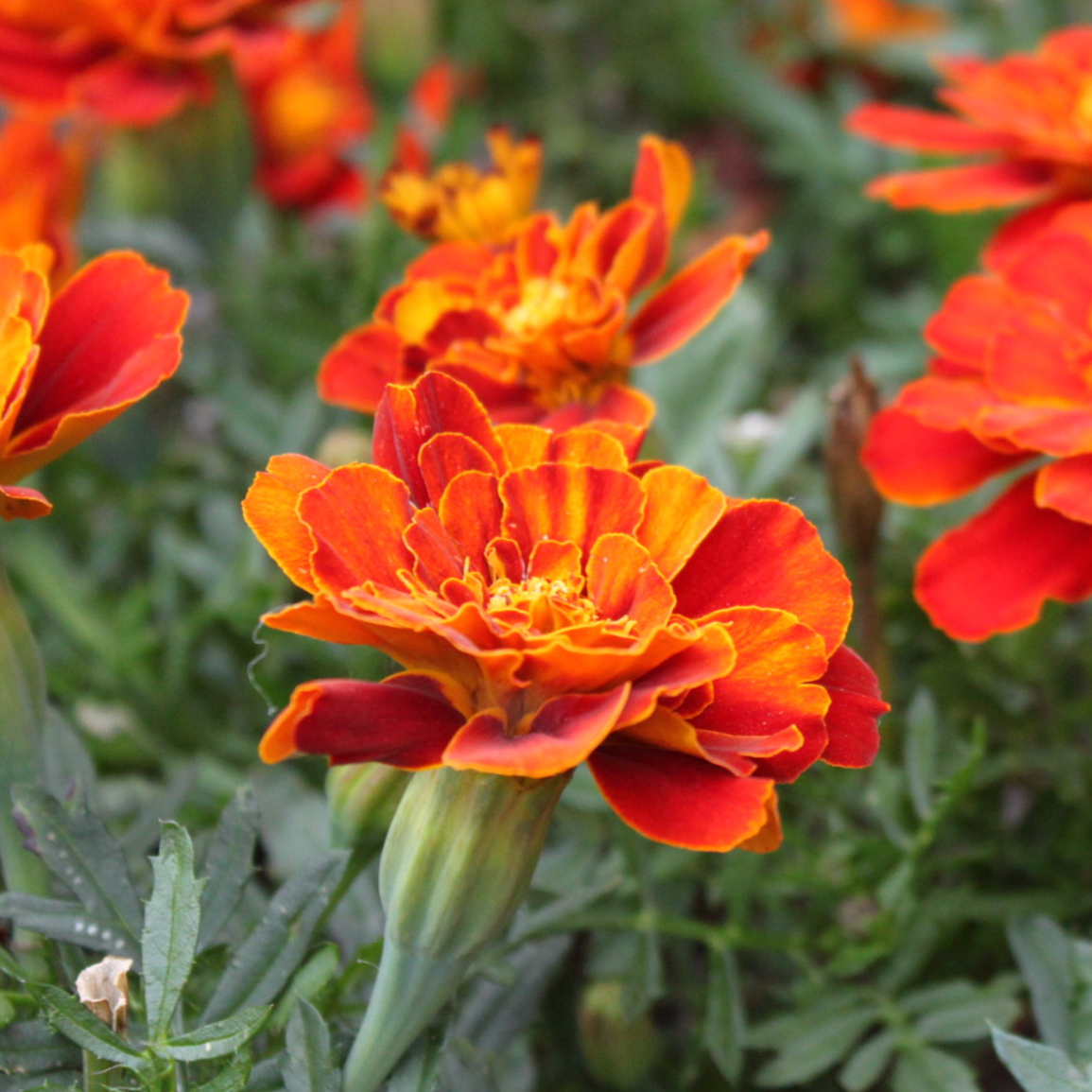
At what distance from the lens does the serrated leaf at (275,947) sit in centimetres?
51

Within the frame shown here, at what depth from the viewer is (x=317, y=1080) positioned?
459 mm

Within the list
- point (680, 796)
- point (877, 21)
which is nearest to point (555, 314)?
point (680, 796)

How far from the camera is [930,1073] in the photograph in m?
0.63

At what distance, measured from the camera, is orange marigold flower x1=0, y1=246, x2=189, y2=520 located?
48 cm

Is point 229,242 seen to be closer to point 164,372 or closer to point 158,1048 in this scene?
point 164,372

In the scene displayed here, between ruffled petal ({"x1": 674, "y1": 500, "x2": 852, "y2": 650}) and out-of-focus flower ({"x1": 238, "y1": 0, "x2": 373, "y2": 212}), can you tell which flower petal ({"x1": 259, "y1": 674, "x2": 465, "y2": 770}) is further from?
out-of-focus flower ({"x1": 238, "y1": 0, "x2": 373, "y2": 212})

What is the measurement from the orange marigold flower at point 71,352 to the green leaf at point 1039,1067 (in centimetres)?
39

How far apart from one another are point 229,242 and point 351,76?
0.32m

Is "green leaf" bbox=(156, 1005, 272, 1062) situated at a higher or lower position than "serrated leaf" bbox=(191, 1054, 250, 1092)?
higher

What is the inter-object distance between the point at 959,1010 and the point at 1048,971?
49 mm

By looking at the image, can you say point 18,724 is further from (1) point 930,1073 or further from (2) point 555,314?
(1) point 930,1073

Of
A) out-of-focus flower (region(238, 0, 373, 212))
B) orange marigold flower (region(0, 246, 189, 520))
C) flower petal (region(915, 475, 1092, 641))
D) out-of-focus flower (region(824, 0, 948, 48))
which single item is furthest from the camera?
out-of-focus flower (region(824, 0, 948, 48))

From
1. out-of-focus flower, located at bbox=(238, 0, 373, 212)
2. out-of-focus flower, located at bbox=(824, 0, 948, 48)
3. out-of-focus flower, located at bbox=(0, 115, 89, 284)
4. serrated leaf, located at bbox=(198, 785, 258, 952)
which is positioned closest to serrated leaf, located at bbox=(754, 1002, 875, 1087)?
serrated leaf, located at bbox=(198, 785, 258, 952)

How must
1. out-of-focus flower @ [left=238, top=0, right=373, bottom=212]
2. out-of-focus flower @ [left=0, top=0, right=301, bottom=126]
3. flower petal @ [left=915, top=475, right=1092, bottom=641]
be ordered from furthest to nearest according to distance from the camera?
out-of-focus flower @ [left=238, top=0, right=373, bottom=212] < out-of-focus flower @ [left=0, top=0, right=301, bottom=126] < flower petal @ [left=915, top=475, right=1092, bottom=641]
